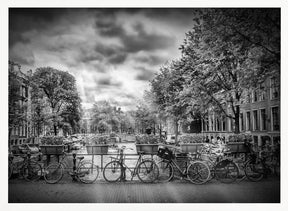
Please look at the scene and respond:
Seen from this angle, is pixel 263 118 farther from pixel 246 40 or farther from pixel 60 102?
pixel 60 102

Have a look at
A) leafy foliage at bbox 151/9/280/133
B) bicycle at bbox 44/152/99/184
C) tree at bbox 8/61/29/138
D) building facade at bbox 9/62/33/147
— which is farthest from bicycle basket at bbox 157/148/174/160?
tree at bbox 8/61/29/138

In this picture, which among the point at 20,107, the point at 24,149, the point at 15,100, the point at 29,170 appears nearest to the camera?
the point at 29,170

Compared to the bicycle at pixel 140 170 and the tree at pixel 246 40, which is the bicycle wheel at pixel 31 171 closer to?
the bicycle at pixel 140 170

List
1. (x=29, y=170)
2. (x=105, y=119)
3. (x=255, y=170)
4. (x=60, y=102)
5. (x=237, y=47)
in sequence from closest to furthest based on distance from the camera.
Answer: (x=255, y=170)
(x=29, y=170)
(x=237, y=47)
(x=60, y=102)
(x=105, y=119)

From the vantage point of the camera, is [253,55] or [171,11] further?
[253,55]

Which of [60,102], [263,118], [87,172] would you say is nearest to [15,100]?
[87,172]

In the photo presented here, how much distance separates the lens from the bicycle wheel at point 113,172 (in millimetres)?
6864

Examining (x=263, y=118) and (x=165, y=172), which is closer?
(x=165, y=172)

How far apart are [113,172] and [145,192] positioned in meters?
1.17

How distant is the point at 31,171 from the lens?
283 inches
